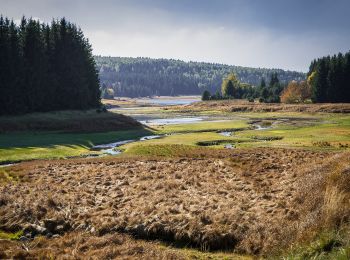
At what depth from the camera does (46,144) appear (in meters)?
51.1

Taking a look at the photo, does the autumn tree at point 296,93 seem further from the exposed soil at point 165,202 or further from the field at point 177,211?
the exposed soil at point 165,202

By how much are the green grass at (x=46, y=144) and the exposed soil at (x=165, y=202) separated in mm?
10571

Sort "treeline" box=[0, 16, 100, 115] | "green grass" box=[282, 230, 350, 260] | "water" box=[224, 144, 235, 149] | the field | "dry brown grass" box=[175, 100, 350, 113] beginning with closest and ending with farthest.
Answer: "green grass" box=[282, 230, 350, 260]
the field
"water" box=[224, 144, 235, 149]
"treeline" box=[0, 16, 100, 115]
"dry brown grass" box=[175, 100, 350, 113]

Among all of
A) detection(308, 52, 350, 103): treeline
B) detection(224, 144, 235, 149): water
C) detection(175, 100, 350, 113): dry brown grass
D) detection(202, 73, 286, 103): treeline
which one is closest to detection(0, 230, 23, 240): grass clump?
detection(224, 144, 235, 149): water

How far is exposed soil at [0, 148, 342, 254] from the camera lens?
51.8 ft

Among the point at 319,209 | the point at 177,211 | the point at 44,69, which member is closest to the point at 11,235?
the point at 177,211

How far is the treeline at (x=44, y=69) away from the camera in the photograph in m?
76.4

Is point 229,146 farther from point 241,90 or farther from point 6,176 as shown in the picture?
point 241,90

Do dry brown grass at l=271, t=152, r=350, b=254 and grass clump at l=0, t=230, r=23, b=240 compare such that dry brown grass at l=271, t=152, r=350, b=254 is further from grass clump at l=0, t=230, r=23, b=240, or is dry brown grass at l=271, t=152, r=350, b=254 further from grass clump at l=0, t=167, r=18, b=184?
grass clump at l=0, t=167, r=18, b=184

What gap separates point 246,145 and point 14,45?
58598mm

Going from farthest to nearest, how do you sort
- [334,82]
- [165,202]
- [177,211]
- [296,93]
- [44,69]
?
[296,93]
[334,82]
[44,69]
[165,202]
[177,211]

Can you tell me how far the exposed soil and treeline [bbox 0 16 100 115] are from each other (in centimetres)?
5070

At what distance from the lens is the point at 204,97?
18100 cm

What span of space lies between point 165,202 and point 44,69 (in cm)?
7364
